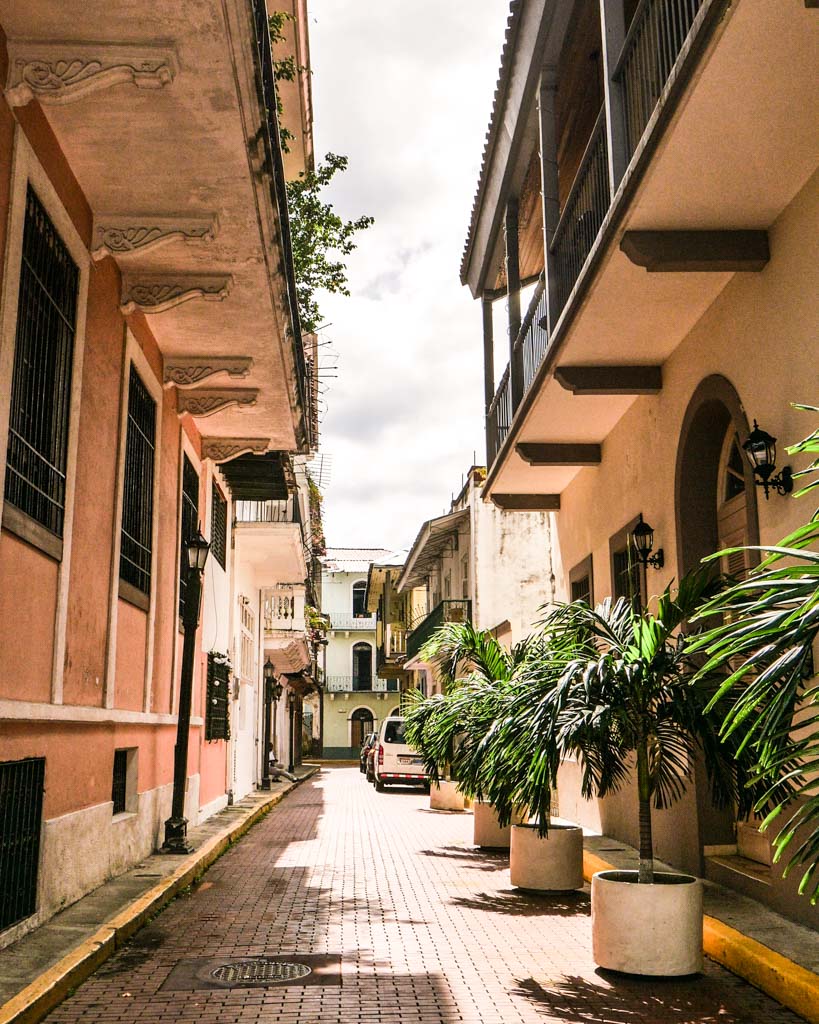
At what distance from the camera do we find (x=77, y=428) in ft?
27.3

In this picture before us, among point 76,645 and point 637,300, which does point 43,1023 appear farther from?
point 637,300

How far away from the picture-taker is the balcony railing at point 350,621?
214 ft

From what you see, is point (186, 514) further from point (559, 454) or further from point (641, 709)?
point (641, 709)

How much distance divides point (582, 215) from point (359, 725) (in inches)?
2167

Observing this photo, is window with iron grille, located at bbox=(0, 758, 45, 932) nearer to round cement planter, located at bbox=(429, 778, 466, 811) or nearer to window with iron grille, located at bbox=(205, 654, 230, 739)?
window with iron grille, located at bbox=(205, 654, 230, 739)

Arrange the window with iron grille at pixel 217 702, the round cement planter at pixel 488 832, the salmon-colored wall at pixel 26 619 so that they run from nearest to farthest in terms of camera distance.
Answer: the salmon-colored wall at pixel 26 619, the round cement planter at pixel 488 832, the window with iron grille at pixel 217 702

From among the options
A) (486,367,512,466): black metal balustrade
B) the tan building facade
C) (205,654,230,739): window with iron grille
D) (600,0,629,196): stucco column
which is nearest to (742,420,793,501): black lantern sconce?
the tan building facade

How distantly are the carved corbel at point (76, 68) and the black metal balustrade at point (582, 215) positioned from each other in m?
A: 4.03

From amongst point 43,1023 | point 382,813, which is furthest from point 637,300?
point 382,813

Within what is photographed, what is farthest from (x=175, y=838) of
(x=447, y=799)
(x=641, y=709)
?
(x=447, y=799)

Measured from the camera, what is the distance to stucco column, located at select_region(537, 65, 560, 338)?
11052 mm

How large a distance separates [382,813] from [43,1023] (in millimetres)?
14534

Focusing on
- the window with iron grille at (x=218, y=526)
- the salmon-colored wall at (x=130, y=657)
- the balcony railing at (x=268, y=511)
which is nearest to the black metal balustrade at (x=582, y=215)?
the salmon-colored wall at (x=130, y=657)

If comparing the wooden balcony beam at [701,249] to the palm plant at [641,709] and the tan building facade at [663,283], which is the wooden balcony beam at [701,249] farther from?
the palm plant at [641,709]
